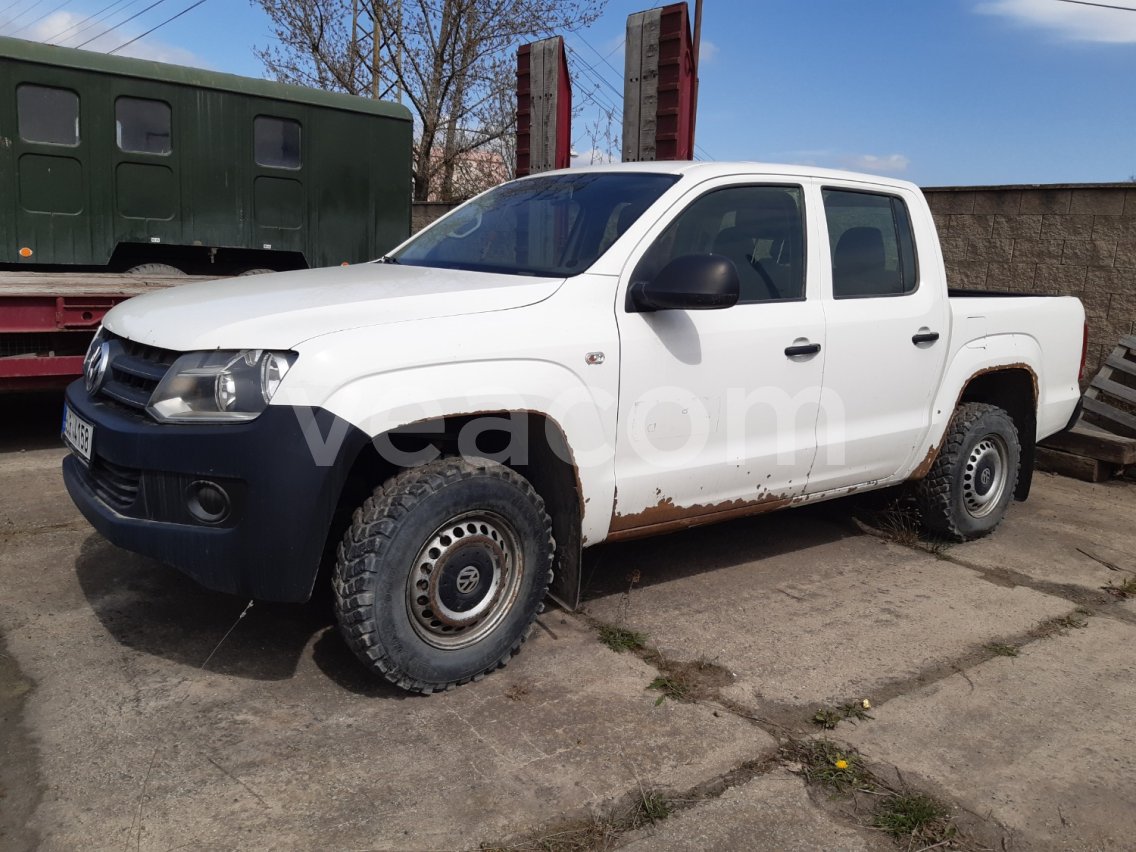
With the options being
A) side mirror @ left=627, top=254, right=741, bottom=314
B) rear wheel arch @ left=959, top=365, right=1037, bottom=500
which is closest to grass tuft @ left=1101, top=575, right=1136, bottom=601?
rear wheel arch @ left=959, top=365, right=1037, bottom=500

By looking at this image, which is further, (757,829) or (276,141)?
(276,141)

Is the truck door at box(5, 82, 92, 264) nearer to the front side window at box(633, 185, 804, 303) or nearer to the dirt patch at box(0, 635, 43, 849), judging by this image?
the dirt patch at box(0, 635, 43, 849)

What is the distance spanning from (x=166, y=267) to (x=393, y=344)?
24.0 feet

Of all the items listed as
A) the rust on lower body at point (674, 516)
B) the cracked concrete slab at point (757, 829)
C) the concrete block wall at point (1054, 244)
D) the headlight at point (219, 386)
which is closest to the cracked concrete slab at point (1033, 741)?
the cracked concrete slab at point (757, 829)

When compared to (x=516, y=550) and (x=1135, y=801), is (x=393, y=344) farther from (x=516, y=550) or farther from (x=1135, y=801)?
(x=1135, y=801)

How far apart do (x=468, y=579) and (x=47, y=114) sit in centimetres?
771

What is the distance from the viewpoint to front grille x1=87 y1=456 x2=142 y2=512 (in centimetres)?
310

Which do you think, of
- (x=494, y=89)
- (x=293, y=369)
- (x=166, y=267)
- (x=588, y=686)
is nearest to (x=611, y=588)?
(x=588, y=686)

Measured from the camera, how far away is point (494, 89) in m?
22.7

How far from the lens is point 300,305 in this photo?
3.12m

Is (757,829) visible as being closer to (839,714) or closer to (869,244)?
Answer: (839,714)

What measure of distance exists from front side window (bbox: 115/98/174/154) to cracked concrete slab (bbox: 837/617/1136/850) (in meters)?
8.65

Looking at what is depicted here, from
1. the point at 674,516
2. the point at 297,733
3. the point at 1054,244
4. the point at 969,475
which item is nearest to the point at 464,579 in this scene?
the point at 297,733

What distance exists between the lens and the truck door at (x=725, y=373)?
3.60m
